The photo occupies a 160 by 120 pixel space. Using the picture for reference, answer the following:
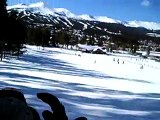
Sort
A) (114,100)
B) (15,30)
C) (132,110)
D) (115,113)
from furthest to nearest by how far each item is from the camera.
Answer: (15,30)
(114,100)
(132,110)
(115,113)

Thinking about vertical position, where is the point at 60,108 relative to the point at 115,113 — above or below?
above

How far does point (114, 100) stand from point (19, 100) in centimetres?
1614

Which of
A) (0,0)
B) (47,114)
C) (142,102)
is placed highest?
(0,0)

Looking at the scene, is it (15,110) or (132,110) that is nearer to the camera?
(15,110)

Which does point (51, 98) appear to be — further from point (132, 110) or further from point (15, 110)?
point (132, 110)

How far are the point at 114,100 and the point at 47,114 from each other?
1591 cm

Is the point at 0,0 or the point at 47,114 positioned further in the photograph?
the point at 0,0

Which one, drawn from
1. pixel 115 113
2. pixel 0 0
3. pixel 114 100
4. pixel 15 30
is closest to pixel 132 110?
pixel 115 113

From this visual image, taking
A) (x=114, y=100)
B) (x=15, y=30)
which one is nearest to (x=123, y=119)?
(x=114, y=100)

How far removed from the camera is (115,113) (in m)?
13.2

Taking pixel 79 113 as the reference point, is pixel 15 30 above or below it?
above

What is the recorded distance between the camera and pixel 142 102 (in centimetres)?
1791

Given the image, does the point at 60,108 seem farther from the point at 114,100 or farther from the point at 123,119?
the point at 114,100

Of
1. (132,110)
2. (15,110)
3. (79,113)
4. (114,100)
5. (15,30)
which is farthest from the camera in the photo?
(15,30)
